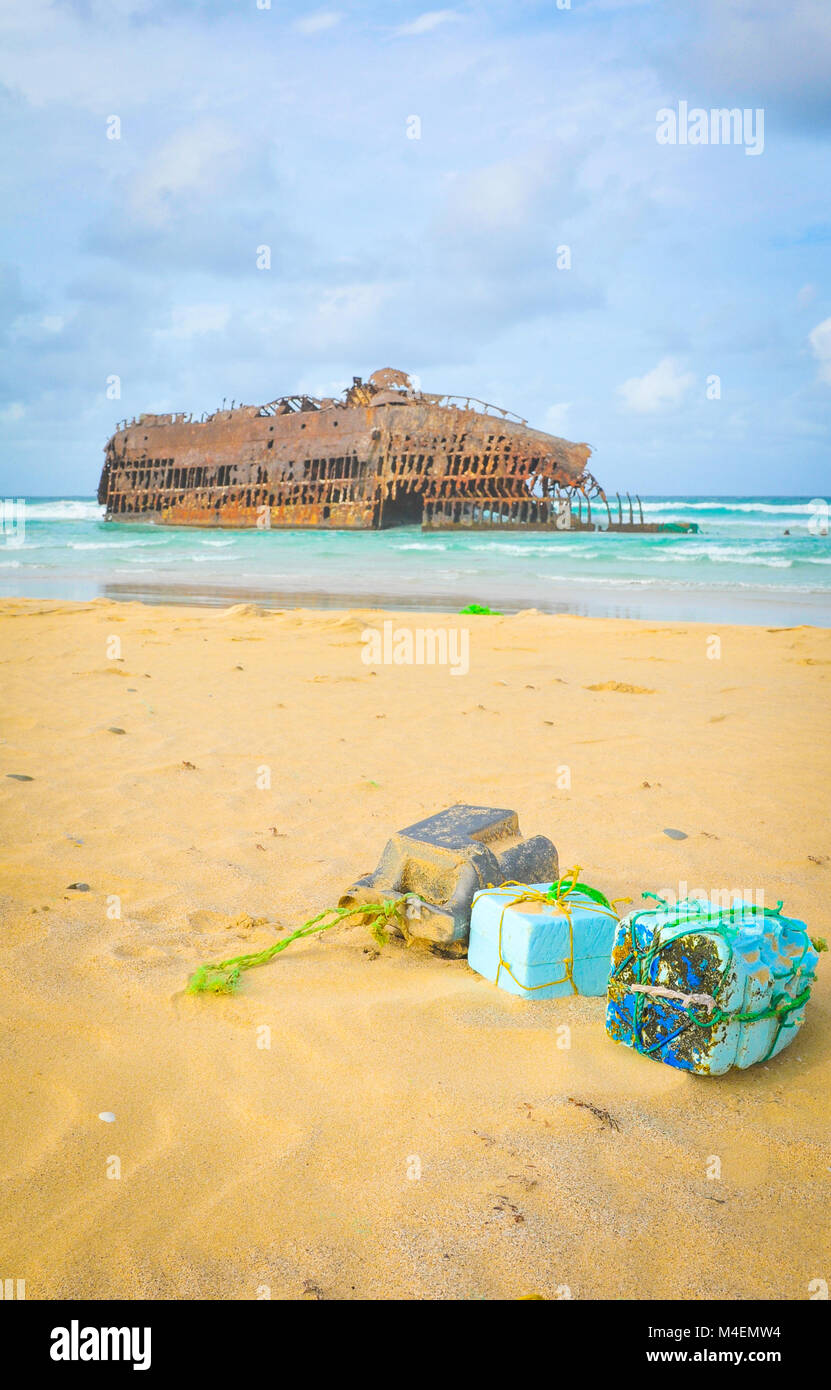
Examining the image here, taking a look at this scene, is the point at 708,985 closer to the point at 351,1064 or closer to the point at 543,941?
the point at 543,941

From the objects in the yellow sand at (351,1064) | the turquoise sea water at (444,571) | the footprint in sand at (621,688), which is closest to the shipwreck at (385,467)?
the turquoise sea water at (444,571)

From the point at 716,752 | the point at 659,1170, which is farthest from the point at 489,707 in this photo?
the point at 659,1170

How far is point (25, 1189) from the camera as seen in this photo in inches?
71.2

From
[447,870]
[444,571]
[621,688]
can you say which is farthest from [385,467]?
[447,870]

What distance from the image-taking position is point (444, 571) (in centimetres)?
1928

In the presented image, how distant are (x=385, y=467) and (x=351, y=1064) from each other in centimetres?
3052

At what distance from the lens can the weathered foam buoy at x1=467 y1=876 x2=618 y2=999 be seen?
2562 mm

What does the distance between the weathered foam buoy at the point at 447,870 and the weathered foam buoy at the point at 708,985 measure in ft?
2.03

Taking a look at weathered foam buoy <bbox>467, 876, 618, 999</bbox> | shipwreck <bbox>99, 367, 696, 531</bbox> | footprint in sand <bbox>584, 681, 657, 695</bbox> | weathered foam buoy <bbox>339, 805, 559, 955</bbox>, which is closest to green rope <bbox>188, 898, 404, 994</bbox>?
weathered foam buoy <bbox>339, 805, 559, 955</bbox>

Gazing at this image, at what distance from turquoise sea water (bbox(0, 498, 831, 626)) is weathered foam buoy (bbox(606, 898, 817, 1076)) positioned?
1070 centimetres

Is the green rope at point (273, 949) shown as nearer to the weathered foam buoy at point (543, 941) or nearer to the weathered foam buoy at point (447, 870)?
the weathered foam buoy at point (447, 870)

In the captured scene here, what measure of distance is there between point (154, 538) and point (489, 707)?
2836cm

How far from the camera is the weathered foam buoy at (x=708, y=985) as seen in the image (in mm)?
2129

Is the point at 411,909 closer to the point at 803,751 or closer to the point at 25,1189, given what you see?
the point at 25,1189
